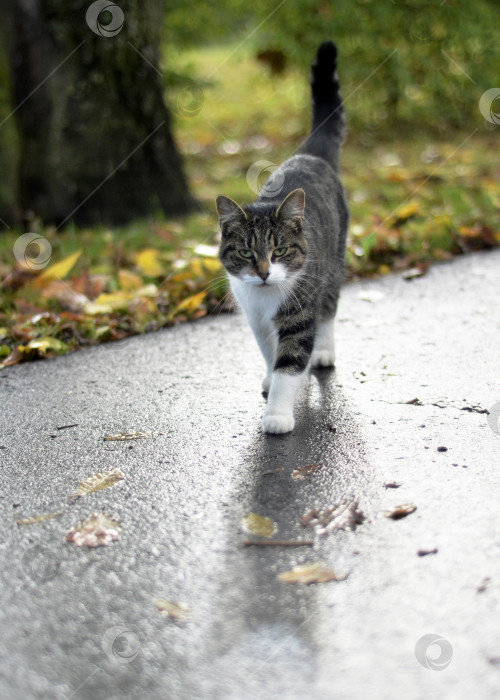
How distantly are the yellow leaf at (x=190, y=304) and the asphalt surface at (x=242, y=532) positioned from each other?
24.1 inches

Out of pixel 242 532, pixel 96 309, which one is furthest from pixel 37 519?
pixel 96 309

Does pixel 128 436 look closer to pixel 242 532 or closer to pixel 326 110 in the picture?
pixel 242 532

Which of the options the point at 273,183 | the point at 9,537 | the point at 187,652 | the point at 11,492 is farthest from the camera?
the point at 273,183

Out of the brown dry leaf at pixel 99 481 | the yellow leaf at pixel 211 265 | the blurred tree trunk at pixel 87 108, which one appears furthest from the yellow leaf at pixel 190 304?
the blurred tree trunk at pixel 87 108

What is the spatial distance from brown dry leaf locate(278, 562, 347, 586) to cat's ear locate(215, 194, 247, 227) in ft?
5.27

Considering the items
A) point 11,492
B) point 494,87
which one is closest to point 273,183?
point 11,492

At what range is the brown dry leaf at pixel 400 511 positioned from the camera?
232cm

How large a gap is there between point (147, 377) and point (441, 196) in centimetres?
397

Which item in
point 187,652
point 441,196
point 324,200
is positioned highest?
point 324,200

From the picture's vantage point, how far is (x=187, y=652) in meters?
1.82

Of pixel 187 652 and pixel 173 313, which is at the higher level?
pixel 187 652

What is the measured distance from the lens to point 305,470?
266 centimetres

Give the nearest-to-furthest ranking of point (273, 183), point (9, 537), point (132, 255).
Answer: point (9, 537)
point (273, 183)
point (132, 255)

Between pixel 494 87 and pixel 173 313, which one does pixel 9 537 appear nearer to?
pixel 173 313
